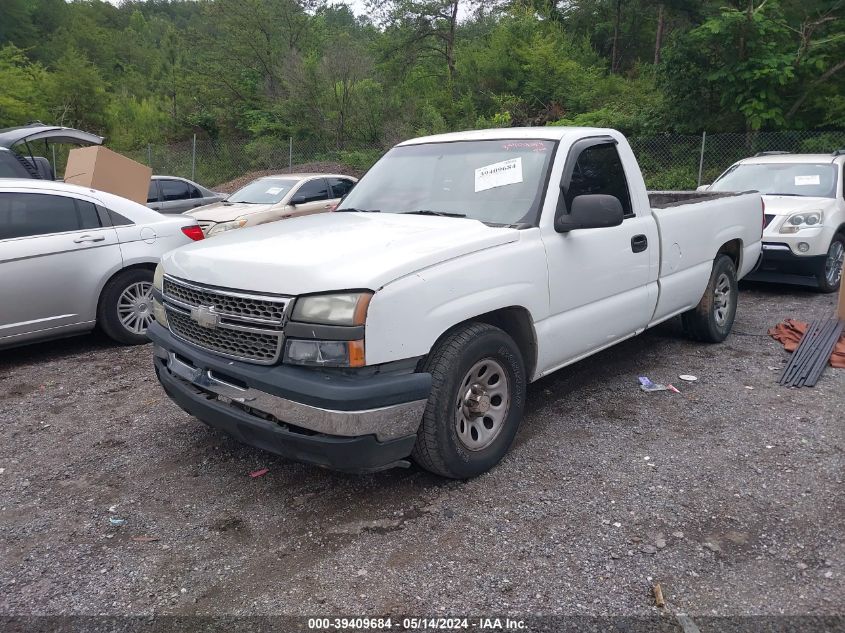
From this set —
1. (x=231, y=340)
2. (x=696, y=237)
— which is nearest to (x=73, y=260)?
(x=231, y=340)

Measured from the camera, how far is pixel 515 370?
3746 millimetres

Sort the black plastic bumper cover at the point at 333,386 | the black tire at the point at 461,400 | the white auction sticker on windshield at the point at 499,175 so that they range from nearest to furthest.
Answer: the black plastic bumper cover at the point at 333,386, the black tire at the point at 461,400, the white auction sticker on windshield at the point at 499,175

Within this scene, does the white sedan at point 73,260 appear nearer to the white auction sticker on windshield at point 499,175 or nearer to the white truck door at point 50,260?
the white truck door at point 50,260

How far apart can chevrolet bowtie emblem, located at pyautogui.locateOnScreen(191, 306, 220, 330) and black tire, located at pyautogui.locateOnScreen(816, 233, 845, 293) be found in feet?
24.7

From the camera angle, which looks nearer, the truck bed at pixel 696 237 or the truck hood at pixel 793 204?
the truck bed at pixel 696 237

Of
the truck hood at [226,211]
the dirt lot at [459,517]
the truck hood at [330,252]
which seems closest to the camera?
the dirt lot at [459,517]

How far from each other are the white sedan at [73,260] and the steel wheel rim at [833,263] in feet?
24.9

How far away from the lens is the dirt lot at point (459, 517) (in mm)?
2758

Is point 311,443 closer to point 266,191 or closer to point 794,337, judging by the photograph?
point 794,337

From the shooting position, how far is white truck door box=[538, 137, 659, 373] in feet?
13.3

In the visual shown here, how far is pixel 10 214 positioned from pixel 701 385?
19.2ft

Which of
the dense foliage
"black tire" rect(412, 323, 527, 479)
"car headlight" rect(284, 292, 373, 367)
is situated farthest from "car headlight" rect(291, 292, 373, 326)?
the dense foliage

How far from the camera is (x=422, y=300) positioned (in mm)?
3176

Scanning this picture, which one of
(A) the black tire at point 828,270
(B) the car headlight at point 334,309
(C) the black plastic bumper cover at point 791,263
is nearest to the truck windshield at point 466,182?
(B) the car headlight at point 334,309
